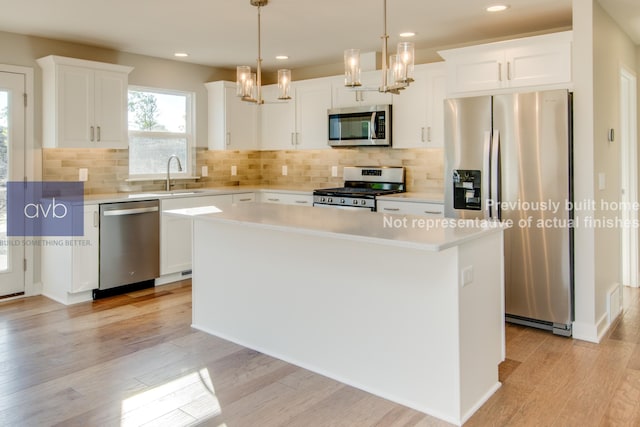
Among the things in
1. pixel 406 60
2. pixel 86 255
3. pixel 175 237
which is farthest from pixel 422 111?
pixel 86 255

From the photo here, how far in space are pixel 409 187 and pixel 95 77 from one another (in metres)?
3.33

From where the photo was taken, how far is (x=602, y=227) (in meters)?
3.68

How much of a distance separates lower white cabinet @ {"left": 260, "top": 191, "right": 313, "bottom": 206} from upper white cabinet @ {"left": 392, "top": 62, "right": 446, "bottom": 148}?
1136 mm

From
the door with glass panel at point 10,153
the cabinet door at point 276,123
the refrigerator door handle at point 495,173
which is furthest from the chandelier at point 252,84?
the cabinet door at point 276,123

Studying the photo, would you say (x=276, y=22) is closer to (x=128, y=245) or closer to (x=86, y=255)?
(x=128, y=245)

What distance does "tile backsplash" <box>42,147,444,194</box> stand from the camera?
16.3 ft

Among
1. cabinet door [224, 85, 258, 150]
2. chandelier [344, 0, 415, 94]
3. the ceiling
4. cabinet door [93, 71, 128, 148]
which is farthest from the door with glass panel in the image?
chandelier [344, 0, 415, 94]

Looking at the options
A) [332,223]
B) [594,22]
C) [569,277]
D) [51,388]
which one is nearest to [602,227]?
[569,277]

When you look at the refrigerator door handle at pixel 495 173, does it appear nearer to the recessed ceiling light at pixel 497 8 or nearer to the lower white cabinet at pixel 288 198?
the recessed ceiling light at pixel 497 8

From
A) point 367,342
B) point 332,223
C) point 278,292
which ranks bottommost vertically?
point 367,342

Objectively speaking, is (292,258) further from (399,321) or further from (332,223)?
(399,321)

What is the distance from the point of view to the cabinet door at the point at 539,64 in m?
3.59

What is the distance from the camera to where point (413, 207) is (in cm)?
468

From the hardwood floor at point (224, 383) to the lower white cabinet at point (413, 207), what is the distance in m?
1.23
